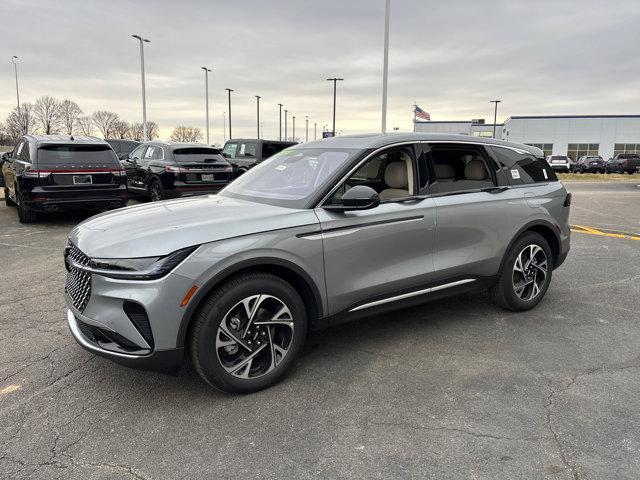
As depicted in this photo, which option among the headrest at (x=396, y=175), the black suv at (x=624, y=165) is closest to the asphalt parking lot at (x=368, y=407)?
the headrest at (x=396, y=175)

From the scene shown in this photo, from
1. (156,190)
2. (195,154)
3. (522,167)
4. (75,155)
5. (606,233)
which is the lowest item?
(606,233)

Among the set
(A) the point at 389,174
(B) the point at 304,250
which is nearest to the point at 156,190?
(A) the point at 389,174

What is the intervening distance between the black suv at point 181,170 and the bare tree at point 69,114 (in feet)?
277

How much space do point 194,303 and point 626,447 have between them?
8.26ft

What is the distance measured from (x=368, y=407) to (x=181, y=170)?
9578 mm

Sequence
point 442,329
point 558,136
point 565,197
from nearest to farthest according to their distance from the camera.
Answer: point 442,329
point 565,197
point 558,136

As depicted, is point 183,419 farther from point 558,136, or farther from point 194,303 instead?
point 558,136

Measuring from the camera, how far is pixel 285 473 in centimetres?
246

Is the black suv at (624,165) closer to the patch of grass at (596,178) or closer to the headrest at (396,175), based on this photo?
the patch of grass at (596,178)

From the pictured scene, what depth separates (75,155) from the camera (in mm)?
9352

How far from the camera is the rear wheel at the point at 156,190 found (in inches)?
462

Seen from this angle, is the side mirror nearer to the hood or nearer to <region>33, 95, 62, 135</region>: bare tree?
the hood

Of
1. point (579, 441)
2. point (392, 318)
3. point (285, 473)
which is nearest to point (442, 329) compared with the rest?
point (392, 318)

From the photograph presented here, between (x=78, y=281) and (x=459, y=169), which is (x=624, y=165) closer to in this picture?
(x=459, y=169)
